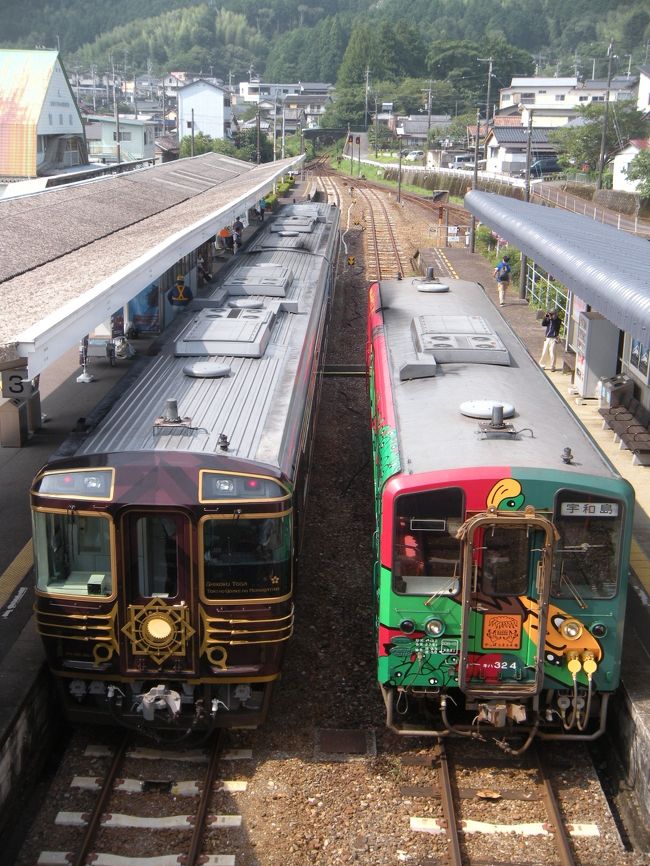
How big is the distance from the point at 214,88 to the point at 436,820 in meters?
87.1

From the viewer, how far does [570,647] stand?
734 centimetres

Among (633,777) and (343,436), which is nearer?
(633,777)

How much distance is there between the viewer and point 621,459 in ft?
47.1

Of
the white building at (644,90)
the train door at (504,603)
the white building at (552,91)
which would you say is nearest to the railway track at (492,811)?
the train door at (504,603)

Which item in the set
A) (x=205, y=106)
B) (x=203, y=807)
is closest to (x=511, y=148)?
(x=205, y=106)

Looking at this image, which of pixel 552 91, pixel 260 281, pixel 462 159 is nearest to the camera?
pixel 260 281

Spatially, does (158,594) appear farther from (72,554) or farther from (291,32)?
(291,32)

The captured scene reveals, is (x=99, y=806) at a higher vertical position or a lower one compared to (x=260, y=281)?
lower

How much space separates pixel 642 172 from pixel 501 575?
3567 centimetres

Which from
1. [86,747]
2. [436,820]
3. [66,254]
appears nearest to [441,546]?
[436,820]

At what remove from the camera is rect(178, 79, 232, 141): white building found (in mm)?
87250

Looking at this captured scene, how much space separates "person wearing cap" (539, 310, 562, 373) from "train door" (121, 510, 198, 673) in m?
13.2

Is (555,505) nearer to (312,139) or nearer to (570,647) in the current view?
(570,647)

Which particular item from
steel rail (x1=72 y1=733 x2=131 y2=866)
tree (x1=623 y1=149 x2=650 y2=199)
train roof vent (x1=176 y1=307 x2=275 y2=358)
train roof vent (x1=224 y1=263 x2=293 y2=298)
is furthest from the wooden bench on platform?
tree (x1=623 y1=149 x2=650 y2=199)
